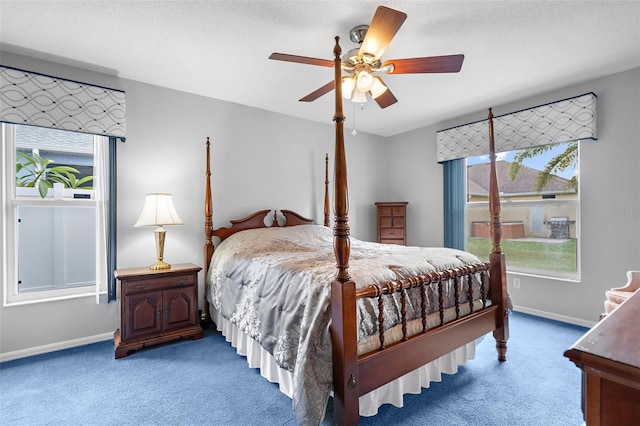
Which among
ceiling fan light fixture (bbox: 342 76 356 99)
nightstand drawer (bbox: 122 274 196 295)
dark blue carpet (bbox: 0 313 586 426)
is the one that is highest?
ceiling fan light fixture (bbox: 342 76 356 99)

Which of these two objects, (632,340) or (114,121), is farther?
(114,121)

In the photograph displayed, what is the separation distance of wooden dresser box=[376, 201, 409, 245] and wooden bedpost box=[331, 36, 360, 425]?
10.9 ft

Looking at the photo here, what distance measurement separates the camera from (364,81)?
7.27ft

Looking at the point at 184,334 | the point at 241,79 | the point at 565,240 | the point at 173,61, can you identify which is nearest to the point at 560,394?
the point at 565,240

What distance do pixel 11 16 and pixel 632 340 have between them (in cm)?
352

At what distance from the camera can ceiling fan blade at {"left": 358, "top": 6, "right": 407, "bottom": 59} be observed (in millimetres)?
1624

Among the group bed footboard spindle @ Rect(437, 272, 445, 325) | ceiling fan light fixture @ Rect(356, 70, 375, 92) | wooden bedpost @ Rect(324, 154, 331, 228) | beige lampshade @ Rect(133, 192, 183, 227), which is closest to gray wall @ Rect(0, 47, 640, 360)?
wooden bedpost @ Rect(324, 154, 331, 228)

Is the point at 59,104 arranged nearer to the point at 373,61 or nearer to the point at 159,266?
the point at 159,266

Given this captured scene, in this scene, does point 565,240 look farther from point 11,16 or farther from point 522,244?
point 11,16

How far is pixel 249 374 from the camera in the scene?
2258 mm

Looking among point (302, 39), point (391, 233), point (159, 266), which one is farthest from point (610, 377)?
point (391, 233)

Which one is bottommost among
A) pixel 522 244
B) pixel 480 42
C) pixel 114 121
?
pixel 522 244

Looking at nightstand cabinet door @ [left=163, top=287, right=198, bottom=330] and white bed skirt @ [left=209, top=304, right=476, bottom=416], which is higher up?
nightstand cabinet door @ [left=163, top=287, right=198, bottom=330]

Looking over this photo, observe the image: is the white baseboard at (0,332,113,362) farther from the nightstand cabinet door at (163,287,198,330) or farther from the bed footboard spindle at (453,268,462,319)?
the bed footboard spindle at (453,268,462,319)
